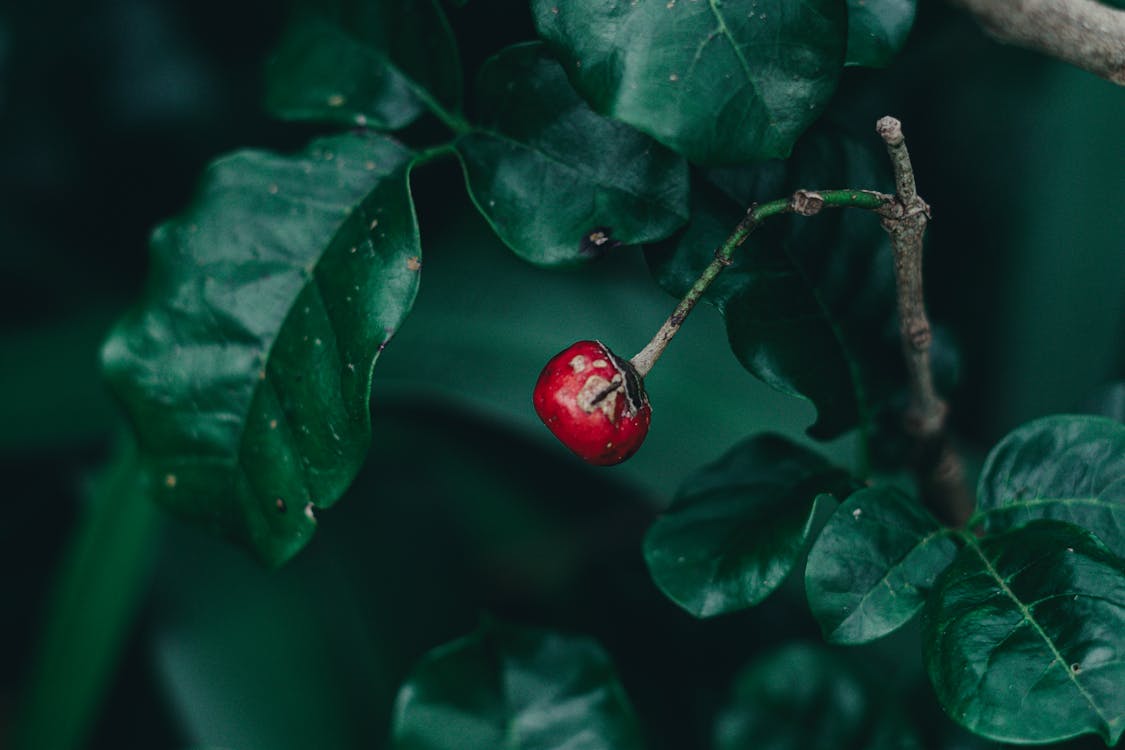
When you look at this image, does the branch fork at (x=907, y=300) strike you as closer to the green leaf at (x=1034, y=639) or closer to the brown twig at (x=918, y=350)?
the brown twig at (x=918, y=350)

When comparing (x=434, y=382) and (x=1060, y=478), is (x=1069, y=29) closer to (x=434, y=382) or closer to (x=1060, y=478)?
(x=1060, y=478)

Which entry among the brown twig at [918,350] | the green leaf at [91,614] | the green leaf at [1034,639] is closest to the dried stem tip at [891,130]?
the brown twig at [918,350]

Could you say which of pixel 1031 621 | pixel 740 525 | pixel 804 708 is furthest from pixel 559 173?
pixel 804 708

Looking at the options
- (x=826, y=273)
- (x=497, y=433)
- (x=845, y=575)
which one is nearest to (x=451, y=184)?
(x=497, y=433)

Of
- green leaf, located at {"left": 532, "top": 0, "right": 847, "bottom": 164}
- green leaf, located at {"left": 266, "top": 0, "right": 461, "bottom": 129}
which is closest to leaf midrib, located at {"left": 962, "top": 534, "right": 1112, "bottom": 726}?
green leaf, located at {"left": 532, "top": 0, "right": 847, "bottom": 164}

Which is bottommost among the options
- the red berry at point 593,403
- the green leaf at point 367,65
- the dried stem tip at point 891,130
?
the red berry at point 593,403
